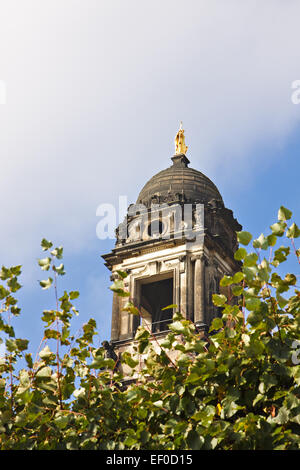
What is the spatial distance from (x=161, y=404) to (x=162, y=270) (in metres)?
22.1

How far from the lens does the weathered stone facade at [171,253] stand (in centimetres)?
3035

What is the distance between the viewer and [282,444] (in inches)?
319

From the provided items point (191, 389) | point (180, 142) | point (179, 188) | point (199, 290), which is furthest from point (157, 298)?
point (191, 389)

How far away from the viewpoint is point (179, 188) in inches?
1375

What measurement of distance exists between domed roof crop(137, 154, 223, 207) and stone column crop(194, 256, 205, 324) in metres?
4.03

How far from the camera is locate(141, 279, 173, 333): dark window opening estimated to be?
1309 inches

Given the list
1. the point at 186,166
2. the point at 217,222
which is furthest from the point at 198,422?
the point at 186,166

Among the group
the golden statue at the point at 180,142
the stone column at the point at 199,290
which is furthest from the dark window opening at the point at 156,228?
the golden statue at the point at 180,142

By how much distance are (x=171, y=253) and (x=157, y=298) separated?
316cm

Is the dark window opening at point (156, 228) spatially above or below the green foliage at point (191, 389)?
above

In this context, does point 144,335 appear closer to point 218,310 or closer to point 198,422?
point 198,422

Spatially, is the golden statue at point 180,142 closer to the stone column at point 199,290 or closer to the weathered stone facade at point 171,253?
the weathered stone facade at point 171,253

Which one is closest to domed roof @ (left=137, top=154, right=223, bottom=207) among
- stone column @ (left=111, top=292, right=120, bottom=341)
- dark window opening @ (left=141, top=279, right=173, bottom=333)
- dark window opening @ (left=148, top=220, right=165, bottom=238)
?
dark window opening @ (left=148, top=220, right=165, bottom=238)
